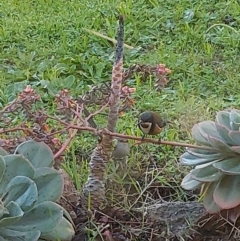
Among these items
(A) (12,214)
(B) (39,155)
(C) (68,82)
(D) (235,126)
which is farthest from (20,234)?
(C) (68,82)

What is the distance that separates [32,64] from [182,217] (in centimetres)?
155

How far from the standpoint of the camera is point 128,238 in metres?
1.55

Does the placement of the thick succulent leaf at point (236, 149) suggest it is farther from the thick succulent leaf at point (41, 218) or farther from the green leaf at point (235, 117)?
the thick succulent leaf at point (41, 218)

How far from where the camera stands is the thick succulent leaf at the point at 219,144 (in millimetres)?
1417

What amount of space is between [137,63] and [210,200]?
1318 mm

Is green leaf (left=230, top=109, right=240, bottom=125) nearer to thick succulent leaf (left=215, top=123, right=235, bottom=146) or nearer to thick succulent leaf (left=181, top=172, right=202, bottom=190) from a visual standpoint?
thick succulent leaf (left=215, top=123, right=235, bottom=146)

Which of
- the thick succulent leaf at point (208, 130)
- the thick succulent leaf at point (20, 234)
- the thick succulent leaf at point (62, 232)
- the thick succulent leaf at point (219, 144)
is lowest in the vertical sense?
the thick succulent leaf at point (62, 232)

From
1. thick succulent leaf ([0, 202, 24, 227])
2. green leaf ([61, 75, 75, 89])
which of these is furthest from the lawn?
thick succulent leaf ([0, 202, 24, 227])

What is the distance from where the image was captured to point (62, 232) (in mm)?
1402

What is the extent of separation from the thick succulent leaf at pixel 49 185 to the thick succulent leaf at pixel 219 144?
0.33 metres

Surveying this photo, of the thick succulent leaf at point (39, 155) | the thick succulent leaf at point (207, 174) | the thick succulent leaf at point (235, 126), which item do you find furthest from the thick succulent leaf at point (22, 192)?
the thick succulent leaf at point (235, 126)

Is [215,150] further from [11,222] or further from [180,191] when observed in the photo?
[11,222]

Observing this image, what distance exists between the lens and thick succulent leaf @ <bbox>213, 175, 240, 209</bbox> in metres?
1.40

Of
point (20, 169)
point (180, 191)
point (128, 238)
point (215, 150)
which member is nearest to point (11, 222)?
point (20, 169)
